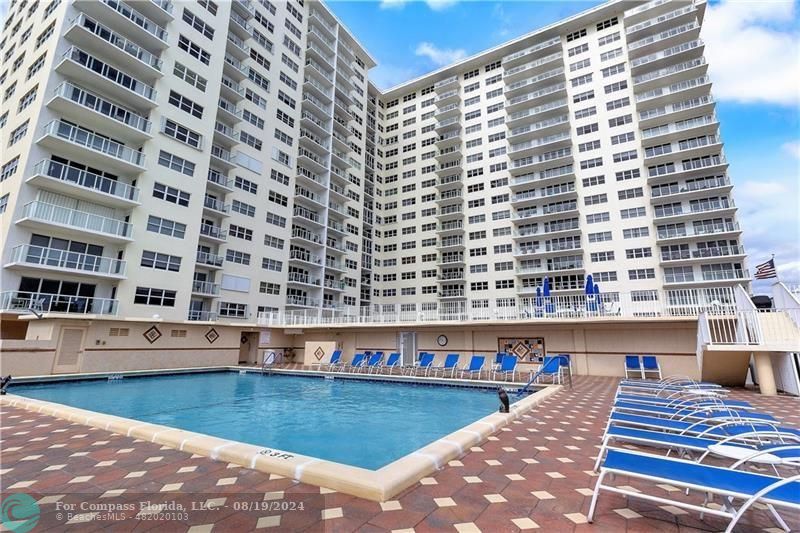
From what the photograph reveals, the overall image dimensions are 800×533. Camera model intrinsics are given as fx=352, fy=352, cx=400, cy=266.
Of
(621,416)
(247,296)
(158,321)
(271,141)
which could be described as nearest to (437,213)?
(271,141)

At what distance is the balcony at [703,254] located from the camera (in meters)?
27.2

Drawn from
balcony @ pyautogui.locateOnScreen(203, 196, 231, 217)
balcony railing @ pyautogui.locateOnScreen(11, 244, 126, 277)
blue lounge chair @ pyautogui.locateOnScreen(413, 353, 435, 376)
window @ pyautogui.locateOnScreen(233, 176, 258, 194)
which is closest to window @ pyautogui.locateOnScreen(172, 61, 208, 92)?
window @ pyautogui.locateOnScreen(233, 176, 258, 194)

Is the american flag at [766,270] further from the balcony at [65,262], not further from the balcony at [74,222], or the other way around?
the balcony at [74,222]

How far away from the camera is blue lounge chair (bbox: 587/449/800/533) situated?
8.24ft

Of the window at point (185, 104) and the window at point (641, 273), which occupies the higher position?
the window at point (185, 104)

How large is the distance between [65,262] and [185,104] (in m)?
12.9

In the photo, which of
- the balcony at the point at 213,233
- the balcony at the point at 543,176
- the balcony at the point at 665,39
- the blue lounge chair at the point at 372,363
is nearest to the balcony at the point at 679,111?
the balcony at the point at 665,39

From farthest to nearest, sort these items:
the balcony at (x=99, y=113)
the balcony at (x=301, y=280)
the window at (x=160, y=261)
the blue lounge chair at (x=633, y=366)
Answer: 1. the balcony at (x=301, y=280)
2. the window at (x=160, y=261)
3. the balcony at (x=99, y=113)
4. the blue lounge chair at (x=633, y=366)

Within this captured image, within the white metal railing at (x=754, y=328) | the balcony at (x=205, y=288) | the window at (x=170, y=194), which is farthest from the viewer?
the balcony at (x=205, y=288)

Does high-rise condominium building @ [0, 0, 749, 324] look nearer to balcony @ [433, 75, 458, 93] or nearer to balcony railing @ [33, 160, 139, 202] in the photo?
balcony railing @ [33, 160, 139, 202]

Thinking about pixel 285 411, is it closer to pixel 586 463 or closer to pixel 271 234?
pixel 586 463

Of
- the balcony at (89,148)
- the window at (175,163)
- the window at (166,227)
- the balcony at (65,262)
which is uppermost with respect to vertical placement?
the window at (175,163)

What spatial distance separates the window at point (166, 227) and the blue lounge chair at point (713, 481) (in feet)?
83.3

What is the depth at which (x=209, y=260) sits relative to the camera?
82.5 feet
